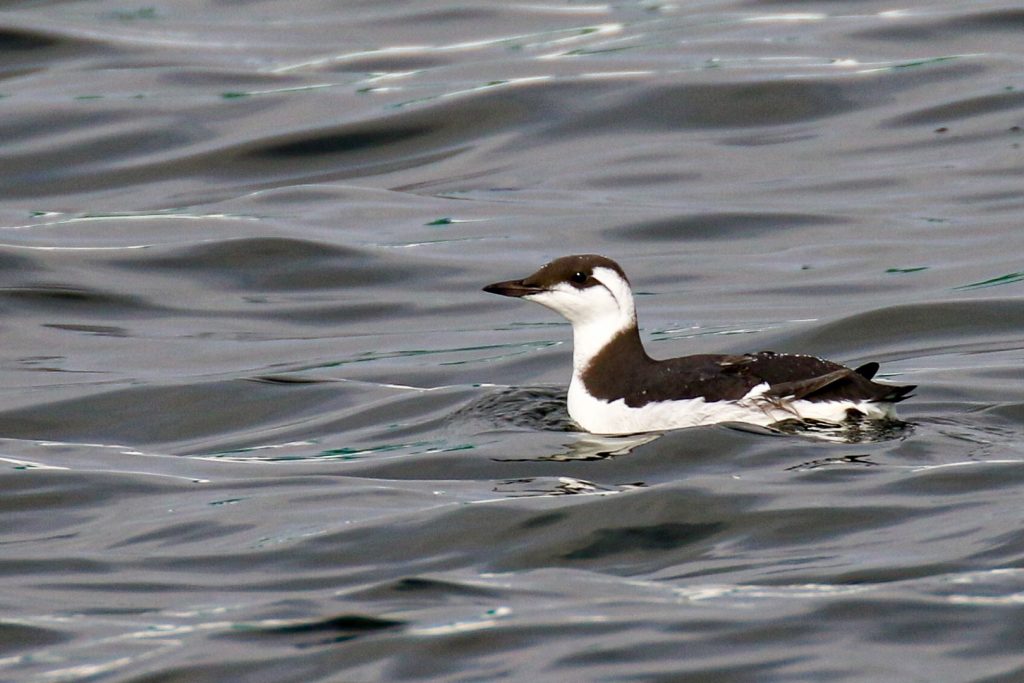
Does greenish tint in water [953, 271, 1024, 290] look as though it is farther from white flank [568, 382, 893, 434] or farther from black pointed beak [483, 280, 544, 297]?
black pointed beak [483, 280, 544, 297]

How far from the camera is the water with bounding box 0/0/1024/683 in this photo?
6137mm

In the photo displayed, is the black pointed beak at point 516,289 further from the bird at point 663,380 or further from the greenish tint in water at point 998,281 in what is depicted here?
the greenish tint in water at point 998,281

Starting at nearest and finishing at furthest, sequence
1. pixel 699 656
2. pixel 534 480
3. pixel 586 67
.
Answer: pixel 699 656, pixel 534 480, pixel 586 67

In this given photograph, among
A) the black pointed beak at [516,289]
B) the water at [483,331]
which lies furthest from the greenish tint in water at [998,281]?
the black pointed beak at [516,289]

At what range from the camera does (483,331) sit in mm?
12047

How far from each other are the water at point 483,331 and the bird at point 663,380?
17 cm

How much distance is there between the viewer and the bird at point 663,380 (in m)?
8.45

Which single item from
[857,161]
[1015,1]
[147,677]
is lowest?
[147,677]

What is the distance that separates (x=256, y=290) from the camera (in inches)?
525

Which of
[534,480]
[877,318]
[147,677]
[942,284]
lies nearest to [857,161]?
[942,284]

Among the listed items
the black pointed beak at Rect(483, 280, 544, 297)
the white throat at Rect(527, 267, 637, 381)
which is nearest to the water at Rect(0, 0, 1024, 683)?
the white throat at Rect(527, 267, 637, 381)

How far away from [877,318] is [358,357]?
326cm

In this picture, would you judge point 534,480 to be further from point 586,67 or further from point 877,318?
point 586,67

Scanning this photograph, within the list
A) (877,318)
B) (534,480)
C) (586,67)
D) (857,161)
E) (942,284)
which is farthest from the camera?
(586,67)
